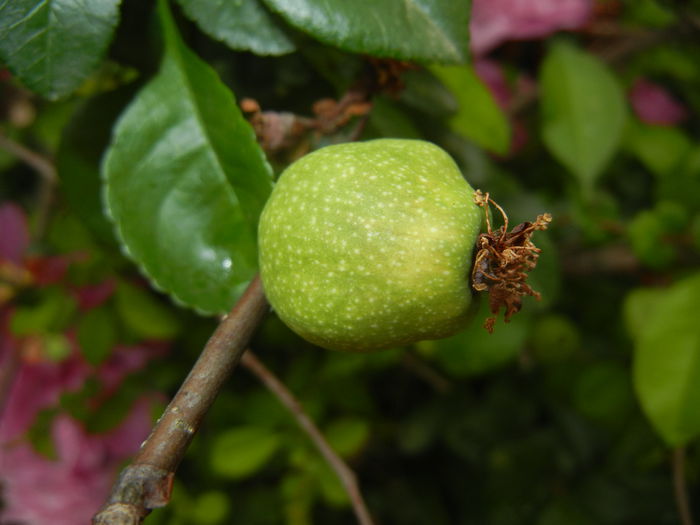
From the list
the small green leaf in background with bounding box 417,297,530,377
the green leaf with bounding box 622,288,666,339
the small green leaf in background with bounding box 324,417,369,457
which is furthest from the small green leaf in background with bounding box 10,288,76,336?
the green leaf with bounding box 622,288,666,339

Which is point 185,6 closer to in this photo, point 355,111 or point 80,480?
point 355,111

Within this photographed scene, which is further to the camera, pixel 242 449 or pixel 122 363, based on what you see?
pixel 122 363

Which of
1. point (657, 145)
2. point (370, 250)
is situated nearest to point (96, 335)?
point (370, 250)

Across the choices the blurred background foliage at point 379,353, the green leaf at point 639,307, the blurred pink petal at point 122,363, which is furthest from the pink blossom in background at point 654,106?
the blurred pink petal at point 122,363

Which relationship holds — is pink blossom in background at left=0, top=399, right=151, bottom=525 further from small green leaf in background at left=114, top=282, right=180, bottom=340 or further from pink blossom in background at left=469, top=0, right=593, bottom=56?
pink blossom in background at left=469, top=0, right=593, bottom=56

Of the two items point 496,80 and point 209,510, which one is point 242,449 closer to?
point 209,510

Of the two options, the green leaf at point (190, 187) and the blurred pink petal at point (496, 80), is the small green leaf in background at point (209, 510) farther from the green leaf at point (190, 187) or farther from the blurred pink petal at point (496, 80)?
the blurred pink petal at point (496, 80)
